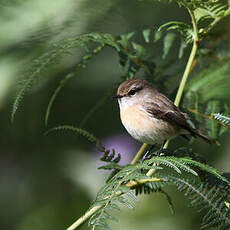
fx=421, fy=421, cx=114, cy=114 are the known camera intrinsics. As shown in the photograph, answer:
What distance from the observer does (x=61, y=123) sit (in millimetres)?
3838

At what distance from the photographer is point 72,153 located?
373 centimetres

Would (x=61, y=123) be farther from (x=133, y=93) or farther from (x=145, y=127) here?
(x=145, y=127)

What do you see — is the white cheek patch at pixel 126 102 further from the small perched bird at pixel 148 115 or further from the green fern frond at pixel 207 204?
the green fern frond at pixel 207 204

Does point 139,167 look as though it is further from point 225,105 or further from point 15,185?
point 15,185

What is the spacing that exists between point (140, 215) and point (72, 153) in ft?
2.88

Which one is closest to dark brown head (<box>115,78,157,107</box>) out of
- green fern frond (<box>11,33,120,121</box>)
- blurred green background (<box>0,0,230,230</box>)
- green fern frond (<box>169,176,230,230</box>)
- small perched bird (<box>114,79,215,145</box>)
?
small perched bird (<box>114,79,215,145</box>)

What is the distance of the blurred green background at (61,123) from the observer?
9.15ft

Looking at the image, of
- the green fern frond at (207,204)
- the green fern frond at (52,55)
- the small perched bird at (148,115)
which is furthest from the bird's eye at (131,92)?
the green fern frond at (207,204)

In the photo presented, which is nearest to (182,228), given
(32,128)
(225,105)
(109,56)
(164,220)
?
(164,220)

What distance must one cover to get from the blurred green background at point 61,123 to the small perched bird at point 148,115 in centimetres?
42

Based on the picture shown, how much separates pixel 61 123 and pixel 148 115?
2.89 ft

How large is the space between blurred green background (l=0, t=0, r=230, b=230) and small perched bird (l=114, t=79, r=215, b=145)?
1.39 feet

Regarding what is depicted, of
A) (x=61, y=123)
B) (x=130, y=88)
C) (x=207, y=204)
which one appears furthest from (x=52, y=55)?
(x=61, y=123)

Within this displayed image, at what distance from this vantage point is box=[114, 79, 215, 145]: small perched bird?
308 centimetres
